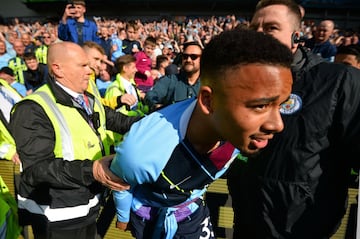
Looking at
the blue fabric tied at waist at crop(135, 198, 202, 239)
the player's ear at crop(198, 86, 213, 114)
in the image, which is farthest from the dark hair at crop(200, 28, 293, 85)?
the blue fabric tied at waist at crop(135, 198, 202, 239)

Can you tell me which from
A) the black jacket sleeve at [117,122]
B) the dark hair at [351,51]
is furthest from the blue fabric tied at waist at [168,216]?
the dark hair at [351,51]

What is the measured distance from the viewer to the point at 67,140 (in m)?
2.10

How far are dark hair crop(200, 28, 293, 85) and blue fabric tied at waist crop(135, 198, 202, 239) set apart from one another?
0.85m

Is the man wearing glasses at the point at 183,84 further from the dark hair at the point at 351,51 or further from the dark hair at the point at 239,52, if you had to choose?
the dark hair at the point at 239,52

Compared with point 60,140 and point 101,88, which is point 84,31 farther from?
point 60,140

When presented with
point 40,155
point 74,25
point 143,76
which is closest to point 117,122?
A: point 40,155

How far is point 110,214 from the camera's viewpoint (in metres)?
3.30

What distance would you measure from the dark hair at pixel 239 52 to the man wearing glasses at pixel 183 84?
105 inches

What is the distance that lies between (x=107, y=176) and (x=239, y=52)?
94 cm

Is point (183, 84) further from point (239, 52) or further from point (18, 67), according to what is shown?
point (18, 67)

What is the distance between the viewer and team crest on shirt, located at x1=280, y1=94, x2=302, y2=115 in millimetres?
1620

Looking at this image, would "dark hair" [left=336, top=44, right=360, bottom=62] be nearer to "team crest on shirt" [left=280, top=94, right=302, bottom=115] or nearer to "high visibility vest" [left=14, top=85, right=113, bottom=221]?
"team crest on shirt" [left=280, top=94, right=302, bottom=115]

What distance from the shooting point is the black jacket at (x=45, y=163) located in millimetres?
1862

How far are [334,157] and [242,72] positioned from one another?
0.79 m
